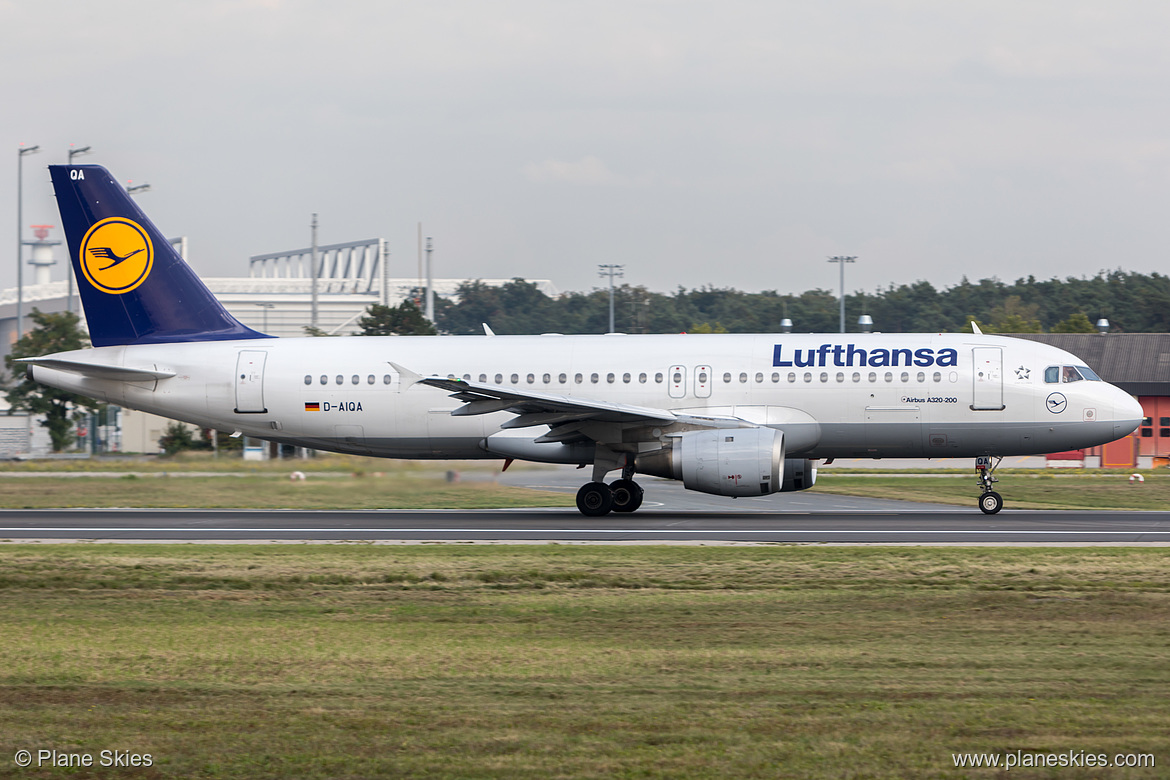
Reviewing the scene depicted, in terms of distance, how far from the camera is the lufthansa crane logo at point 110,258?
26406 mm

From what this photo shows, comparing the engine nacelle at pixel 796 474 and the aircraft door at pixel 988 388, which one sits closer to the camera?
the aircraft door at pixel 988 388

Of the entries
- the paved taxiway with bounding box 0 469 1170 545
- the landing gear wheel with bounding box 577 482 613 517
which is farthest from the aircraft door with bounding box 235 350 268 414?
the landing gear wheel with bounding box 577 482 613 517

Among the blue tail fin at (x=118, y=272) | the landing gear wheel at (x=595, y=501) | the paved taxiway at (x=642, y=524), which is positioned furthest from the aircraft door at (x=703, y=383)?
Answer: the blue tail fin at (x=118, y=272)

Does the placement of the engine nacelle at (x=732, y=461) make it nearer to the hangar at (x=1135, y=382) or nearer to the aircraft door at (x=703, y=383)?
the aircraft door at (x=703, y=383)

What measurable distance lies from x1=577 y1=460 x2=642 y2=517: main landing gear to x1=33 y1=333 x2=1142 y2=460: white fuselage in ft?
5.43

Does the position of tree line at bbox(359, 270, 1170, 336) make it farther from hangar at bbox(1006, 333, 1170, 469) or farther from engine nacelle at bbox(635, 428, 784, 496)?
engine nacelle at bbox(635, 428, 784, 496)

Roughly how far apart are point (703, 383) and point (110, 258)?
44.6 ft

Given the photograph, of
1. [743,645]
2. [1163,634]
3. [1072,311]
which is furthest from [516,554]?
[1072,311]

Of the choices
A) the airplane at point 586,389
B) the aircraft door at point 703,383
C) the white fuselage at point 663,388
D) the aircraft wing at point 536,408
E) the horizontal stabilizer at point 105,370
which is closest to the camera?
the aircraft wing at point 536,408

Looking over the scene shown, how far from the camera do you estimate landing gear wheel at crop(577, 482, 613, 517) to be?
2369cm

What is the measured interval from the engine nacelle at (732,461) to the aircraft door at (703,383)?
1.88 metres

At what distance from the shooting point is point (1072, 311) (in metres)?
97.1

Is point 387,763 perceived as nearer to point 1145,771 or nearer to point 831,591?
point 1145,771

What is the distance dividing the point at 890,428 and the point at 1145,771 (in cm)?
1746
